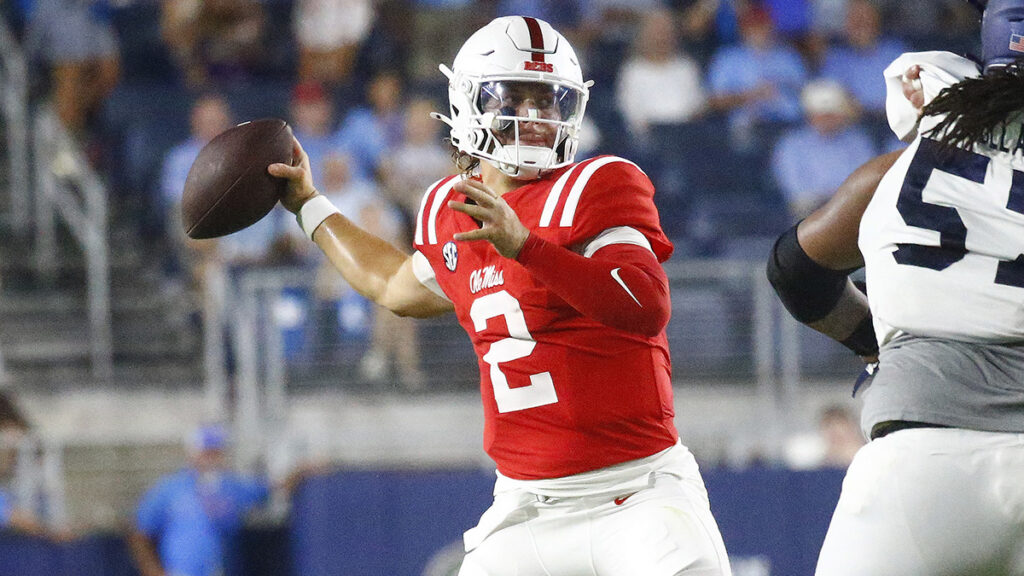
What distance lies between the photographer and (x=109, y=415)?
7.65 metres

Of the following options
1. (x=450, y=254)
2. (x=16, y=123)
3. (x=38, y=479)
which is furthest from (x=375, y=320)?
(x=450, y=254)

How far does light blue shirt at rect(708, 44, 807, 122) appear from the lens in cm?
895

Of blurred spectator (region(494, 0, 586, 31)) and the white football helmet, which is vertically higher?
blurred spectator (region(494, 0, 586, 31))

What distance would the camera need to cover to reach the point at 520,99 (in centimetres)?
318

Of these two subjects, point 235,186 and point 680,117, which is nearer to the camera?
point 235,186

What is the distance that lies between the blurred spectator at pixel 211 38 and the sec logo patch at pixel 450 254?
6.18 metres

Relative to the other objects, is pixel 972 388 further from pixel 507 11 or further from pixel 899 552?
pixel 507 11

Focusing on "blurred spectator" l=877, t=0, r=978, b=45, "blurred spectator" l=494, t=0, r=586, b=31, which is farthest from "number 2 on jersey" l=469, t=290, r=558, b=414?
"blurred spectator" l=877, t=0, r=978, b=45

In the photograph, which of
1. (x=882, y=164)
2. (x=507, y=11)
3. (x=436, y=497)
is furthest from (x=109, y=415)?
(x=882, y=164)

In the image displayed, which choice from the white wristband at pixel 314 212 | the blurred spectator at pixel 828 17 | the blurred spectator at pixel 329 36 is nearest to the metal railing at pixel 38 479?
the blurred spectator at pixel 329 36

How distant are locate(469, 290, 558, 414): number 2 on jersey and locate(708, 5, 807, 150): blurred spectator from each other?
19.6ft

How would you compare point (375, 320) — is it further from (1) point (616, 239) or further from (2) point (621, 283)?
(2) point (621, 283)

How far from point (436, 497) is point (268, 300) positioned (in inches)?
68.2

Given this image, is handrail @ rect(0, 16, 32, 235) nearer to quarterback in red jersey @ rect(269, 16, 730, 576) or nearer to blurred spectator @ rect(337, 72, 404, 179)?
blurred spectator @ rect(337, 72, 404, 179)
